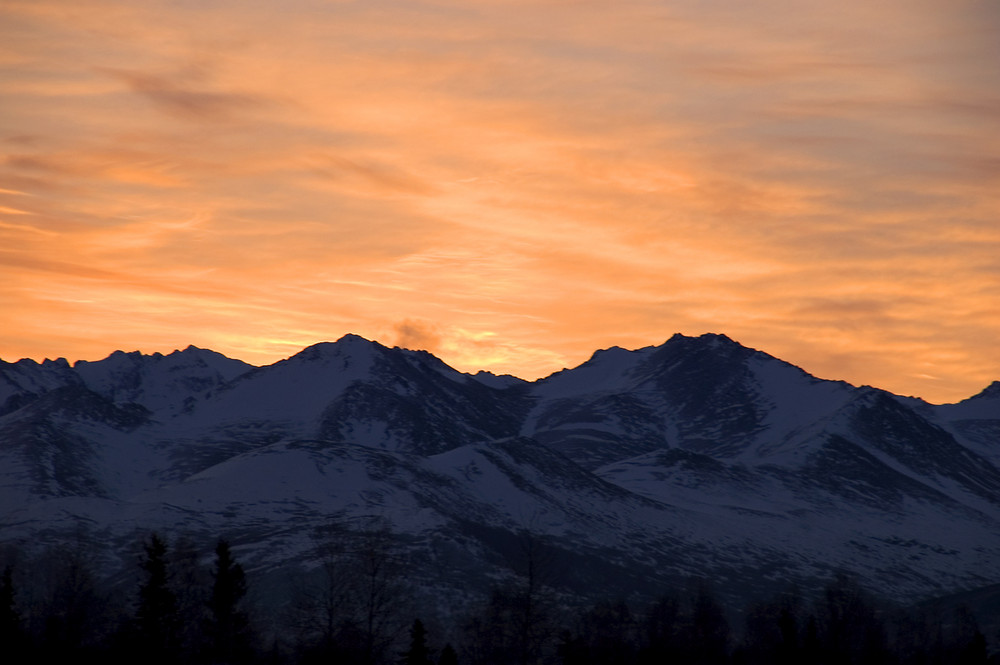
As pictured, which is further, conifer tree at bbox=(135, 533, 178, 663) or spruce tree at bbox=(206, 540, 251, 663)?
spruce tree at bbox=(206, 540, 251, 663)

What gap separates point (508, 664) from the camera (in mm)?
157250

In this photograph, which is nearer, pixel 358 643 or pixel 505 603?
pixel 358 643

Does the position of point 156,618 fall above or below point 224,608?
below

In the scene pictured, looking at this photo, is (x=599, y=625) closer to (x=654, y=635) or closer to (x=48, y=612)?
(x=654, y=635)

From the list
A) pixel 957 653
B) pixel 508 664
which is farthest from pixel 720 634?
pixel 508 664

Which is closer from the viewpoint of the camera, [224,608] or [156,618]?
[156,618]

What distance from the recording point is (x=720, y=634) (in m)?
193

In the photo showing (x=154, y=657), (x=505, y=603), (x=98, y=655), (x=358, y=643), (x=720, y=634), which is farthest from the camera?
(x=720, y=634)

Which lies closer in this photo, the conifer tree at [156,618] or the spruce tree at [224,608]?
the conifer tree at [156,618]

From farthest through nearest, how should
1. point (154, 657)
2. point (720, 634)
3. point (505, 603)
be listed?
point (720, 634) → point (505, 603) → point (154, 657)

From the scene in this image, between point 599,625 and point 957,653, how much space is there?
51.6m

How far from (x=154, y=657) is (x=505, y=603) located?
6925cm

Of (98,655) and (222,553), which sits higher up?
(222,553)

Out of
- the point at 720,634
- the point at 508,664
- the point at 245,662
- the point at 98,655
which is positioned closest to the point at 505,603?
the point at 508,664
